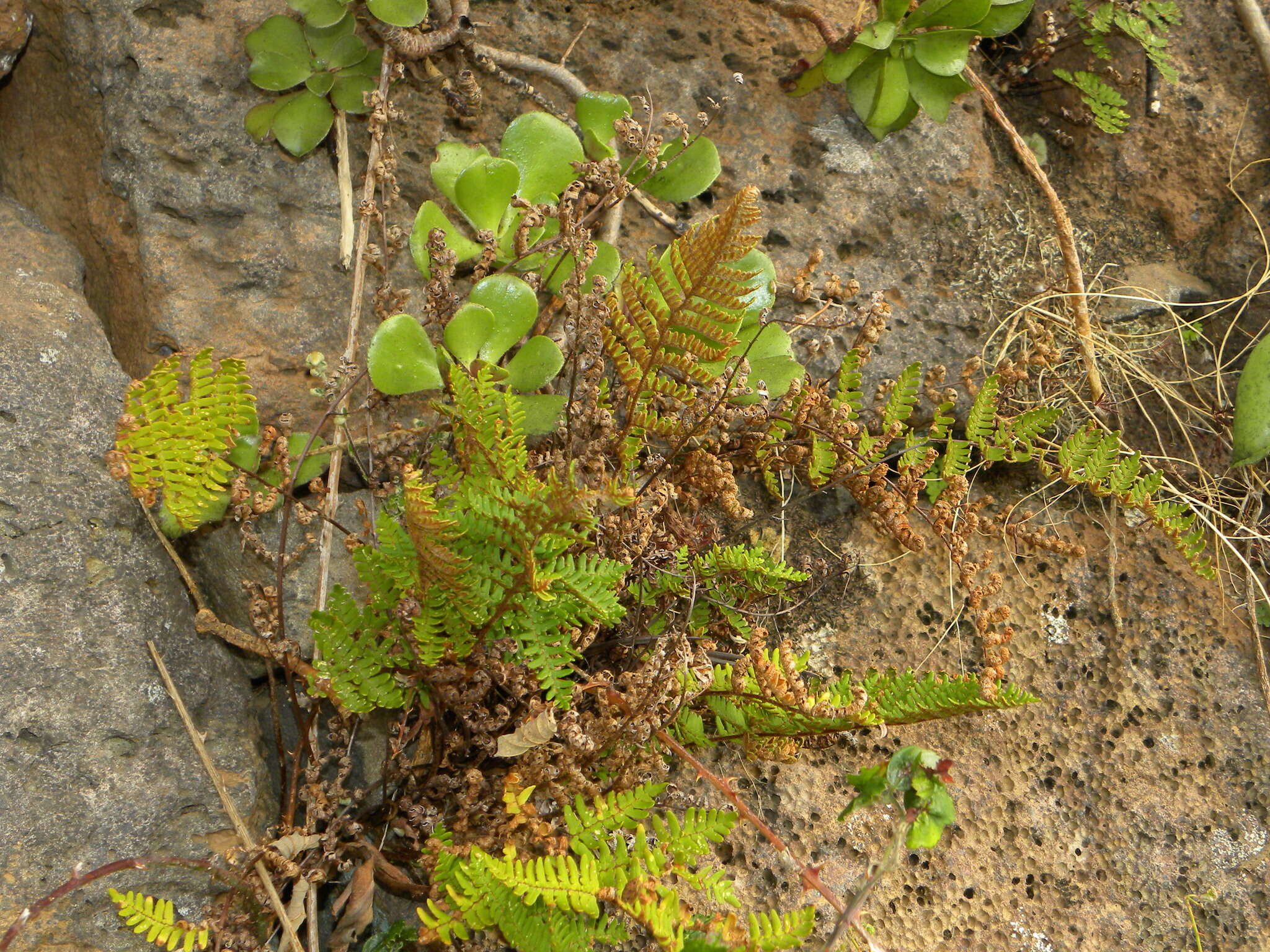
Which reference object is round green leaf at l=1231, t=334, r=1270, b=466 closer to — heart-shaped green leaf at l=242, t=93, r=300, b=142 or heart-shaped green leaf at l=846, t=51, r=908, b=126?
heart-shaped green leaf at l=846, t=51, r=908, b=126

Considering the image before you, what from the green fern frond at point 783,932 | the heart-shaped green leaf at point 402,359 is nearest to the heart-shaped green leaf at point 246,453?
the heart-shaped green leaf at point 402,359

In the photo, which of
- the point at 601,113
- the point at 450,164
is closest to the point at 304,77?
the point at 450,164

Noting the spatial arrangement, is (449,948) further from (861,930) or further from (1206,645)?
(1206,645)

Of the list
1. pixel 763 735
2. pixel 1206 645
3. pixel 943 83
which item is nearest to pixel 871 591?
pixel 763 735

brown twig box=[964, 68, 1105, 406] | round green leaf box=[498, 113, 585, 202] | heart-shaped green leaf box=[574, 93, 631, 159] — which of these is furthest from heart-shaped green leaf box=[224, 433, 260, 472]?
brown twig box=[964, 68, 1105, 406]

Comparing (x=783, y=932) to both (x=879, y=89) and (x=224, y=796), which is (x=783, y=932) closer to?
(x=224, y=796)
